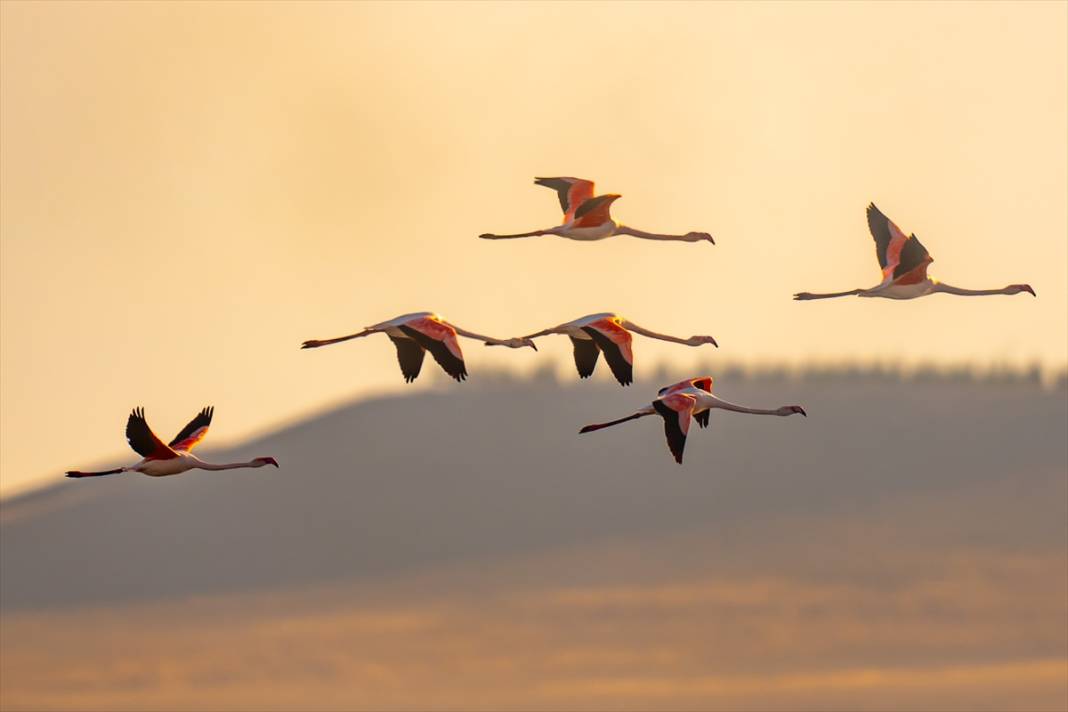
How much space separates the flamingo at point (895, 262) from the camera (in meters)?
46.0

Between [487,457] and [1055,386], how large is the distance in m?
26.6

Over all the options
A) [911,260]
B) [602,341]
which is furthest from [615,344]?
[911,260]

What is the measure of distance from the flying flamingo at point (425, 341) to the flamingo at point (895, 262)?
560 centimetres

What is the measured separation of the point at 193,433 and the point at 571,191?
6507mm

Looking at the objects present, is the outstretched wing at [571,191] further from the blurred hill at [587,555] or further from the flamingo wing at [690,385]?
the blurred hill at [587,555]

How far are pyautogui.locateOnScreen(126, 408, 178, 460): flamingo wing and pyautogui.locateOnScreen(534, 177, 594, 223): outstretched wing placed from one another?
7.22 metres

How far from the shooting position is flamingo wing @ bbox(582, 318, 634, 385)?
Answer: 4241cm

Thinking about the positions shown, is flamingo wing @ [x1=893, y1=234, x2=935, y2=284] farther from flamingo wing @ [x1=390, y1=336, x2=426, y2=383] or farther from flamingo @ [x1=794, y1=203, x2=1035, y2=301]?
flamingo wing @ [x1=390, y1=336, x2=426, y2=383]

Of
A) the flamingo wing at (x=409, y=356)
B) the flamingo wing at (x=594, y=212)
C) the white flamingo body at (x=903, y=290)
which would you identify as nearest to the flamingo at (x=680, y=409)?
the flamingo wing at (x=409, y=356)

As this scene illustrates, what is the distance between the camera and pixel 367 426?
508ft

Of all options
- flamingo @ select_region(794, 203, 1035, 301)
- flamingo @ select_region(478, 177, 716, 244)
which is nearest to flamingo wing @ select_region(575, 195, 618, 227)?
flamingo @ select_region(478, 177, 716, 244)

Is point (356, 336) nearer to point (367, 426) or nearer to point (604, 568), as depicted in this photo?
point (604, 568)

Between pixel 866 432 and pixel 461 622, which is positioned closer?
pixel 461 622

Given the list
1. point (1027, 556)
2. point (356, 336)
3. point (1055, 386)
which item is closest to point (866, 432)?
point (1055, 386)
